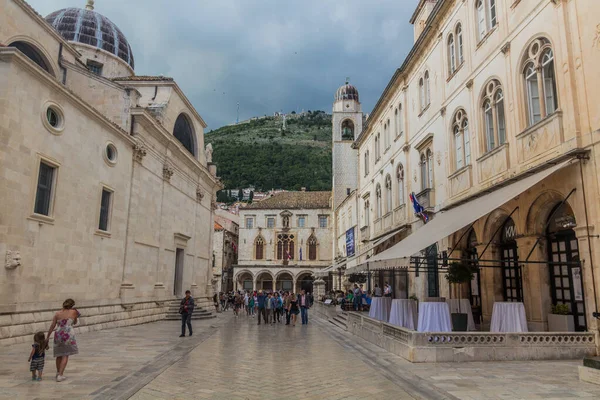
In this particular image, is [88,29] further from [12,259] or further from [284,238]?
Answer: [284,238]

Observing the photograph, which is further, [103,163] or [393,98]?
[393,98]

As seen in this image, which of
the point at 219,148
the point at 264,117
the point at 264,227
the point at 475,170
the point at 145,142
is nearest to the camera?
the point at 475,170

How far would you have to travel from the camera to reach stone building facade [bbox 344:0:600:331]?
30.7 ft

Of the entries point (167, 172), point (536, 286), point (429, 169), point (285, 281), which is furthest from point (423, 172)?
point (285, 281)

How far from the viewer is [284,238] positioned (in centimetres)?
5756

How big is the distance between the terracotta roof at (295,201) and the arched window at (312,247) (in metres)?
4.23

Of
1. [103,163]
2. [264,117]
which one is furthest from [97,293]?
[264,117]

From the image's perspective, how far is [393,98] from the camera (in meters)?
23.7

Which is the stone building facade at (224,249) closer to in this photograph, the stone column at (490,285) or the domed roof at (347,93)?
the domed roof at (347,93)

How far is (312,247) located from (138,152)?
39686 millimetres

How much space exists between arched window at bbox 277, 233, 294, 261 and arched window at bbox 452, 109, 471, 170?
4277 centimetres

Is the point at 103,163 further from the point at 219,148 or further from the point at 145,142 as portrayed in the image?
the point at 219,148

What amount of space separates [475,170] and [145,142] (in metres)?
14.7

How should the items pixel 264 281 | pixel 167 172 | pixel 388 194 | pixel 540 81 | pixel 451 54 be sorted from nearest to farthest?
1. pixel 540 81
2. pixel 451 54
3. pixel 167 172
4. pixel 388 194
5. pixel 264 281
